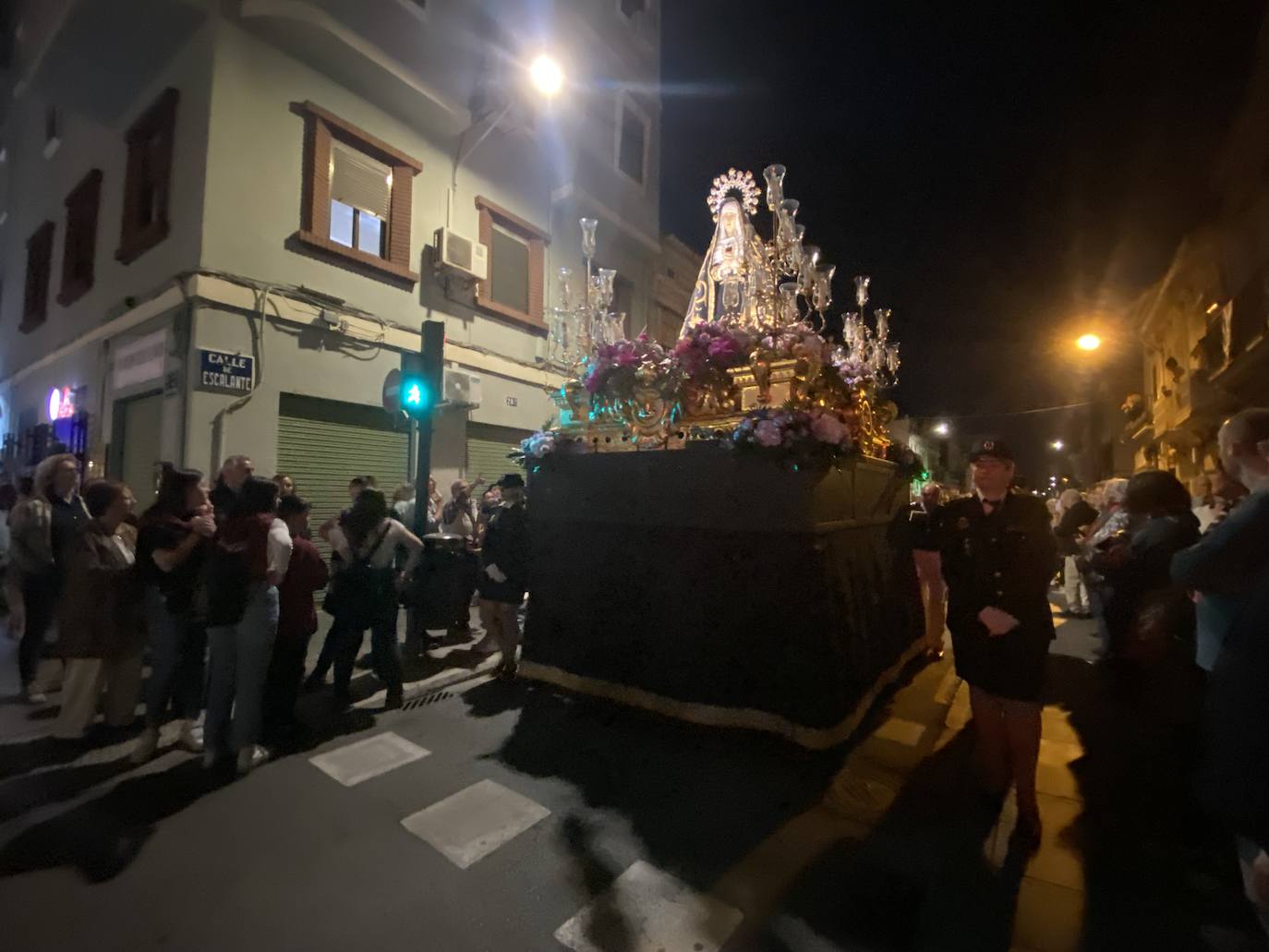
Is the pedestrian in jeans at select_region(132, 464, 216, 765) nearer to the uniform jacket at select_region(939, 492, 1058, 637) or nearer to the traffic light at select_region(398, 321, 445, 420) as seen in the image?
the traffic light at select_region(398, 321, 445, 420)

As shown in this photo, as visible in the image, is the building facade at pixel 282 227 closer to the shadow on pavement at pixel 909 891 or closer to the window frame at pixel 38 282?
the window frame at pixel 38 282

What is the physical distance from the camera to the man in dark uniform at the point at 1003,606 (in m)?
2.90

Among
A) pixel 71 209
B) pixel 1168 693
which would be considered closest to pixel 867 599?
pixel 1168 693

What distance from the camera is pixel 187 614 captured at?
12.8 ft

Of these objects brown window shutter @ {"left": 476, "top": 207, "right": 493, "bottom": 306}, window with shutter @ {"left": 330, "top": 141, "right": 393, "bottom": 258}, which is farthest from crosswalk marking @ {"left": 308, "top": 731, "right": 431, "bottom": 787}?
brown window shutter @ {"left": 476, "top": 207, "right": 493, "bottom": 306}

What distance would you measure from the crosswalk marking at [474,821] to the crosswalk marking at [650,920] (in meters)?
0.68

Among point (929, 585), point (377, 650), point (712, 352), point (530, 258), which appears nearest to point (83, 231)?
point (530, 258)

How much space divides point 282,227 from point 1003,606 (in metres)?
9.97

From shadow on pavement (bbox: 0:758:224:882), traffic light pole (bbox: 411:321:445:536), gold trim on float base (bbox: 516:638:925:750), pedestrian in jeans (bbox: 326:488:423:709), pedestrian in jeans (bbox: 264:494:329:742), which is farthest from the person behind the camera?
traffic light pole (bbox: 411:321:445:536)

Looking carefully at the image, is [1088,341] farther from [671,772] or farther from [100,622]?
[100,622]

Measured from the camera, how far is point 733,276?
6.25 metres

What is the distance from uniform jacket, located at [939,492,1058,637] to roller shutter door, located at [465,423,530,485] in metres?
8.93

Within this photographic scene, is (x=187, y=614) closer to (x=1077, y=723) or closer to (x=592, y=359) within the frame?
(x=592, y=359)

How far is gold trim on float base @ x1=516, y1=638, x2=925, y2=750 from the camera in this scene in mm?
3842
